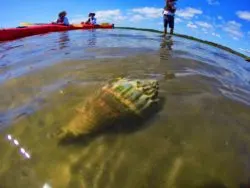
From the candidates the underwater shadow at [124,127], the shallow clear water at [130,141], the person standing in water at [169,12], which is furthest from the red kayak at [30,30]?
the underwater shadow at [124,127]

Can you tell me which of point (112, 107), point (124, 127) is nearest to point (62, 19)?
point (112, 107)

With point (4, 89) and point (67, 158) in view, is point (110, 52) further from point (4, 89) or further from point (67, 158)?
point (67, 158)

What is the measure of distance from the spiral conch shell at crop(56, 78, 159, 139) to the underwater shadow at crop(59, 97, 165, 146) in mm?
32

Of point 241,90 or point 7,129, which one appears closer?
point 7,129

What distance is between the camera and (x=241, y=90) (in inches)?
186

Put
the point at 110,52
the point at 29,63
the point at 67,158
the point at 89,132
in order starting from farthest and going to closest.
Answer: the point at 110,52 → the point at 29,63 → the point at 89,132 → the point at 67,158

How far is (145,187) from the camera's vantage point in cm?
229

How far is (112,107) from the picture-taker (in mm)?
2980

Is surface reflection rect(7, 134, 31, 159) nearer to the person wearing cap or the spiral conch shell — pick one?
the spiral conch shell

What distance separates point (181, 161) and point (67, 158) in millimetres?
972

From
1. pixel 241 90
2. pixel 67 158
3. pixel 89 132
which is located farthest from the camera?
pixel 241 90

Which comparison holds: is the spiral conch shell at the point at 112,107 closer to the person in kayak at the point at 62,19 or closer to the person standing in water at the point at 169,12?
the person standing in water at the point at 169,12

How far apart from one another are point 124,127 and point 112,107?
234 mm

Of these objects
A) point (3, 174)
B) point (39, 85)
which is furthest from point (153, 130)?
point (39, 85)
